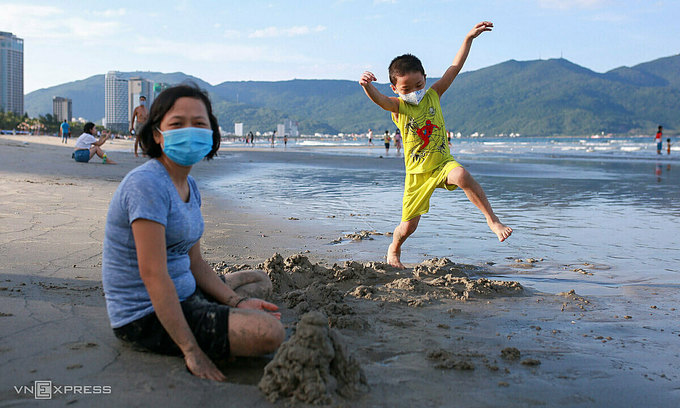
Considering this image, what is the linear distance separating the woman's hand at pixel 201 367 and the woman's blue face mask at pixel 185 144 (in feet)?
2.67

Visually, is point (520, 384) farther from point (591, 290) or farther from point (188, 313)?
point (591, 290)

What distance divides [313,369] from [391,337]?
3.03 ft

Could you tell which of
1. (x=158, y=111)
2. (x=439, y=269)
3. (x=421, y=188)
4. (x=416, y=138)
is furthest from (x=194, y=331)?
(x=416, y=138)

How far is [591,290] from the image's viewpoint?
4.11m

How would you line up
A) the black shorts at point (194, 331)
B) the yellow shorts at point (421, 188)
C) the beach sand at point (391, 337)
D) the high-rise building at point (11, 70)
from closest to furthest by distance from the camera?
the beach sand at point (391, 337)
the black shorts at point (194, 331)
the yellow shorts at point (421, 188)
the high-rise building at point (11, 70)

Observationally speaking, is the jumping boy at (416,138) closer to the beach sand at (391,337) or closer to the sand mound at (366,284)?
the sand mound at (366,284)

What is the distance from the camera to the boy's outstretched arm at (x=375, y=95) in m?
4.55

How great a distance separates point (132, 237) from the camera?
91.5 inches

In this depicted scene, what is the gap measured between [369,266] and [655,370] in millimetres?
2377

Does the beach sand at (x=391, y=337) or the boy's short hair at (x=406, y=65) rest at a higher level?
the boy's short hair at (x=406, y=65)

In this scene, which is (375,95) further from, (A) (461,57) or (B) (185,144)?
(B) (185,144)

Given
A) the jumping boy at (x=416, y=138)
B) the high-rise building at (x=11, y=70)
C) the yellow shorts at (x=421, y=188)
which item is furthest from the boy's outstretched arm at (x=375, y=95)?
the high-rise building at (x=11, y=70)

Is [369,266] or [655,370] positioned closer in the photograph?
[655,370]

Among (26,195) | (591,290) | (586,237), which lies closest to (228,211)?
(26,195)
